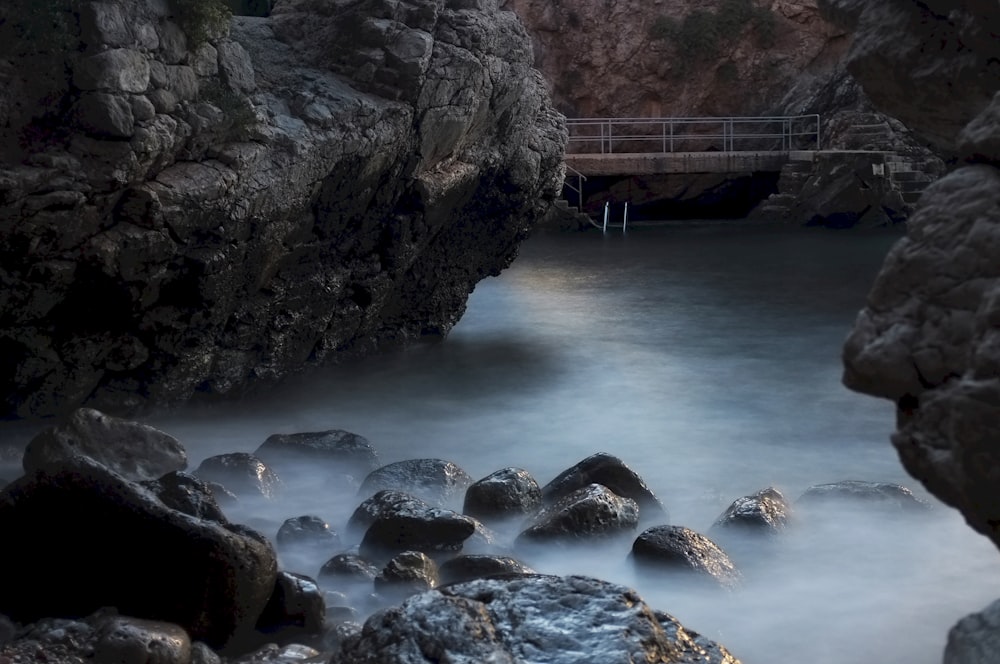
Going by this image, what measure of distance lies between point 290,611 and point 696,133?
26.8 metres

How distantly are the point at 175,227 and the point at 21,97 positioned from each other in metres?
1.29

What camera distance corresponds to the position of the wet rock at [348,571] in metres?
5.83

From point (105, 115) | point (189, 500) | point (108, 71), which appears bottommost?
point (189, 500)

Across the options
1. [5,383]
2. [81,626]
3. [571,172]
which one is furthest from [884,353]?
[571,172]

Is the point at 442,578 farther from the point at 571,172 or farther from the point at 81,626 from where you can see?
the point at 571,172

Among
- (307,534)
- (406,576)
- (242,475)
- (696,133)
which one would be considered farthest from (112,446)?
(696,133)

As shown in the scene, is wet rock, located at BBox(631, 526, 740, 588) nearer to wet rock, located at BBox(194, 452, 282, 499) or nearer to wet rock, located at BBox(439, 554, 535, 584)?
wet rock, located at BBox(439, 554, 535, 584)

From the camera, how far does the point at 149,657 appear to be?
4.37 m

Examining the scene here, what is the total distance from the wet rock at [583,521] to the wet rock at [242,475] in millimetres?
1796

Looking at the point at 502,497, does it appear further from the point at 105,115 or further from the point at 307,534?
the point at 105,115

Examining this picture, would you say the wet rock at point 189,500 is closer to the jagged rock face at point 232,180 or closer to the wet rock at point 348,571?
the wet rock at point 348,571

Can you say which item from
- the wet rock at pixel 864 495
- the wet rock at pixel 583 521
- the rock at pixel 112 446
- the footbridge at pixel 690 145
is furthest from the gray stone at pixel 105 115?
the footbridge at pixel 690 145

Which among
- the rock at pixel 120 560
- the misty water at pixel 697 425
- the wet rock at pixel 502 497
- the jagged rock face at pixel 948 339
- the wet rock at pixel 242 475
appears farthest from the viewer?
the wet rock at pixel 242 475

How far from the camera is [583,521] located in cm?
646
